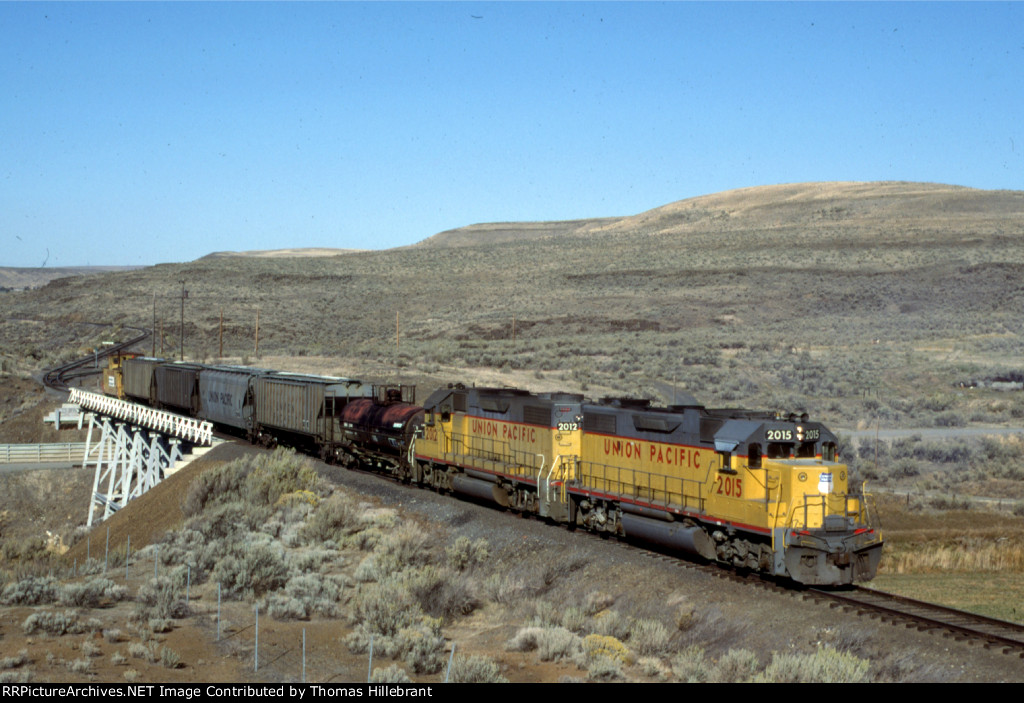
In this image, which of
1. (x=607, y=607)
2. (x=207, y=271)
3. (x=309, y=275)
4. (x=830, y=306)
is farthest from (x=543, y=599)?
(x=207, y=271)

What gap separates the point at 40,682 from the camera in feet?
40.3

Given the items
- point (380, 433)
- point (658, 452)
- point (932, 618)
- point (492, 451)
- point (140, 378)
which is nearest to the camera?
point (932, 618)

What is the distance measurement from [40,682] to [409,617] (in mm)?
5626

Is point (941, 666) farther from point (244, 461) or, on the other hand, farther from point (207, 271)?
point (207, 271)

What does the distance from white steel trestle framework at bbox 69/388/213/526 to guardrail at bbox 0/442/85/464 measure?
0.69m

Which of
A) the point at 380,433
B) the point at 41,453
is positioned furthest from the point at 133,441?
the point at 380,433

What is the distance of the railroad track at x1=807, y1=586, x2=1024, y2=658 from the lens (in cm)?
1396

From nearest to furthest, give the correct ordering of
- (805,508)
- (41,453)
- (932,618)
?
(932,618)
(805,508)
(41,453)

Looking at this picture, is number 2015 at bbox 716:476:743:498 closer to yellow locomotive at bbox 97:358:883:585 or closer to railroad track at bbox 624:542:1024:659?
yellow locomotive at bbox 97:358:883:585

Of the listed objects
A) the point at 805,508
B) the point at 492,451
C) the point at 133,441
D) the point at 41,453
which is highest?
the point at 805,508

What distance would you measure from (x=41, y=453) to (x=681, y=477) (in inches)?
1618

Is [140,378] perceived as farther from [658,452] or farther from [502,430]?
[658,452]

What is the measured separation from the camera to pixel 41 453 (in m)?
48.9

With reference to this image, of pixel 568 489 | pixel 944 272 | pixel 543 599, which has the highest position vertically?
pixel 944 272
